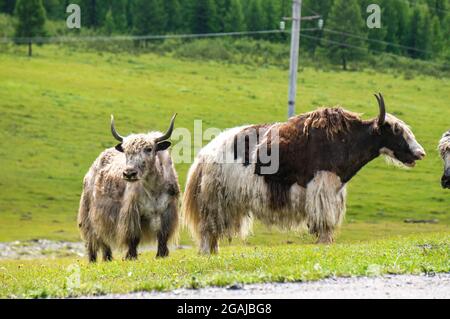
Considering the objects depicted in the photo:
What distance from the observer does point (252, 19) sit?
80.8 m

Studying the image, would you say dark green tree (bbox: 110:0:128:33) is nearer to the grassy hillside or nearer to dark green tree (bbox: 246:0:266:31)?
dark green tree (bbox: 246:0:266:31)

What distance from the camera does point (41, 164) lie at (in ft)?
116

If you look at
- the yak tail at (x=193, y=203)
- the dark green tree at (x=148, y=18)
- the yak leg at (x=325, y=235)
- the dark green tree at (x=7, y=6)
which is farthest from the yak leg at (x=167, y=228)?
the dark green tree at (x=7, y=6)

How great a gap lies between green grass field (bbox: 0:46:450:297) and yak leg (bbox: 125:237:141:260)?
260 millimetres

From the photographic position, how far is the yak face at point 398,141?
42.2ft

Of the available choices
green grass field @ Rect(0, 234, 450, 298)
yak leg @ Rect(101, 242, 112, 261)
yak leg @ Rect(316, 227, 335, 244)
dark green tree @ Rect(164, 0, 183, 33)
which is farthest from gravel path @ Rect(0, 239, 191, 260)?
dark green tree @ Rect(164, 0, 183, 33)

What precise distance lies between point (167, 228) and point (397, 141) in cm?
343

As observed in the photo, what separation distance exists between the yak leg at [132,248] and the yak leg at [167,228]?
32 centimetres

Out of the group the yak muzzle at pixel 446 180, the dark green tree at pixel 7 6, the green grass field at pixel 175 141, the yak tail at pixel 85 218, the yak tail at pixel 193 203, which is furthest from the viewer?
the dark green tree at pixel 7 6

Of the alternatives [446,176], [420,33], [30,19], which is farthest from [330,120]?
[420,33]

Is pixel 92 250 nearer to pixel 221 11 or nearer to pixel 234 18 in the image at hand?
pixel 234 18

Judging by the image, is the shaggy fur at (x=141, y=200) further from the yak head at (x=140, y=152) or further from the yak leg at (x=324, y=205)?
the yak leg at (x=324, y=205)

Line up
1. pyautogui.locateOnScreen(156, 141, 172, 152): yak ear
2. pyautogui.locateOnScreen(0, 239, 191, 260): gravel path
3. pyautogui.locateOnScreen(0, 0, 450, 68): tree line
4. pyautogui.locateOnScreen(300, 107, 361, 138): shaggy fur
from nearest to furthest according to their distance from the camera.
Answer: pyautogui.locateOnScreen(300, 107, 361, 138): shaggy fur, pyautogui.locateOnScreen(156, 141, 172, 152): yak ear, pyautogui.locateOnScreen(0, 239, 191, 260): gravel path, pyautogui.locateOnScreen(0, 0, 450, 68): tree line

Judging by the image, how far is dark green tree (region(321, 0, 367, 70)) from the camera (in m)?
64.4
